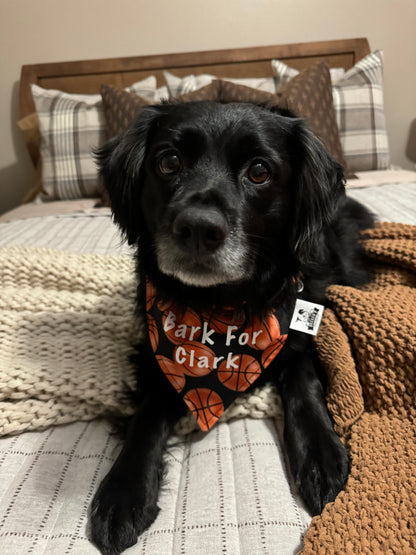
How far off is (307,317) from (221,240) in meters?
0.38

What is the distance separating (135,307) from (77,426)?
1.27 feet

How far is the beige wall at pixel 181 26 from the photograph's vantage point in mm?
2891

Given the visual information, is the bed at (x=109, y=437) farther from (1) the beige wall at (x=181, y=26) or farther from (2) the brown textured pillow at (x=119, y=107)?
(1) the beige wall at (x=181, y=26)

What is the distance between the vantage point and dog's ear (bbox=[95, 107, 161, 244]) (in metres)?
1.03

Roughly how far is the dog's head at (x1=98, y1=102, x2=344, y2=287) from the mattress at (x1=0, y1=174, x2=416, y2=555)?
14.2 inches

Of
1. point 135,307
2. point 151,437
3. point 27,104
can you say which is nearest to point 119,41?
point 27,104

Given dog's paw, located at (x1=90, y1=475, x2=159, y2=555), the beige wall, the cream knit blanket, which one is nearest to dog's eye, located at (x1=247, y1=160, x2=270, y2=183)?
the cream knit blanket

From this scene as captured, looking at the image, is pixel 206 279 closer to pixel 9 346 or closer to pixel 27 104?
pixel 9 346

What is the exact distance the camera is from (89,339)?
3.64ft

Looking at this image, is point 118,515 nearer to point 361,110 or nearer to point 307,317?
point 307,317

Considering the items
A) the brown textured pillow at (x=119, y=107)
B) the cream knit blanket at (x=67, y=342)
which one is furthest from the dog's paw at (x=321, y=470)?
the brown textured pillow at (x=119, y=107)

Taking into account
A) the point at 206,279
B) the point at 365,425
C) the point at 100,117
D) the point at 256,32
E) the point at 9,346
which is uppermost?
the point at 256,32

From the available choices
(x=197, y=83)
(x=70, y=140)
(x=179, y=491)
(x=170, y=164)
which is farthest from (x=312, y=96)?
(x=179, y=491)

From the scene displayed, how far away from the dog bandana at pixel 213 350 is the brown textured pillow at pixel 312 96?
5.35 feet
